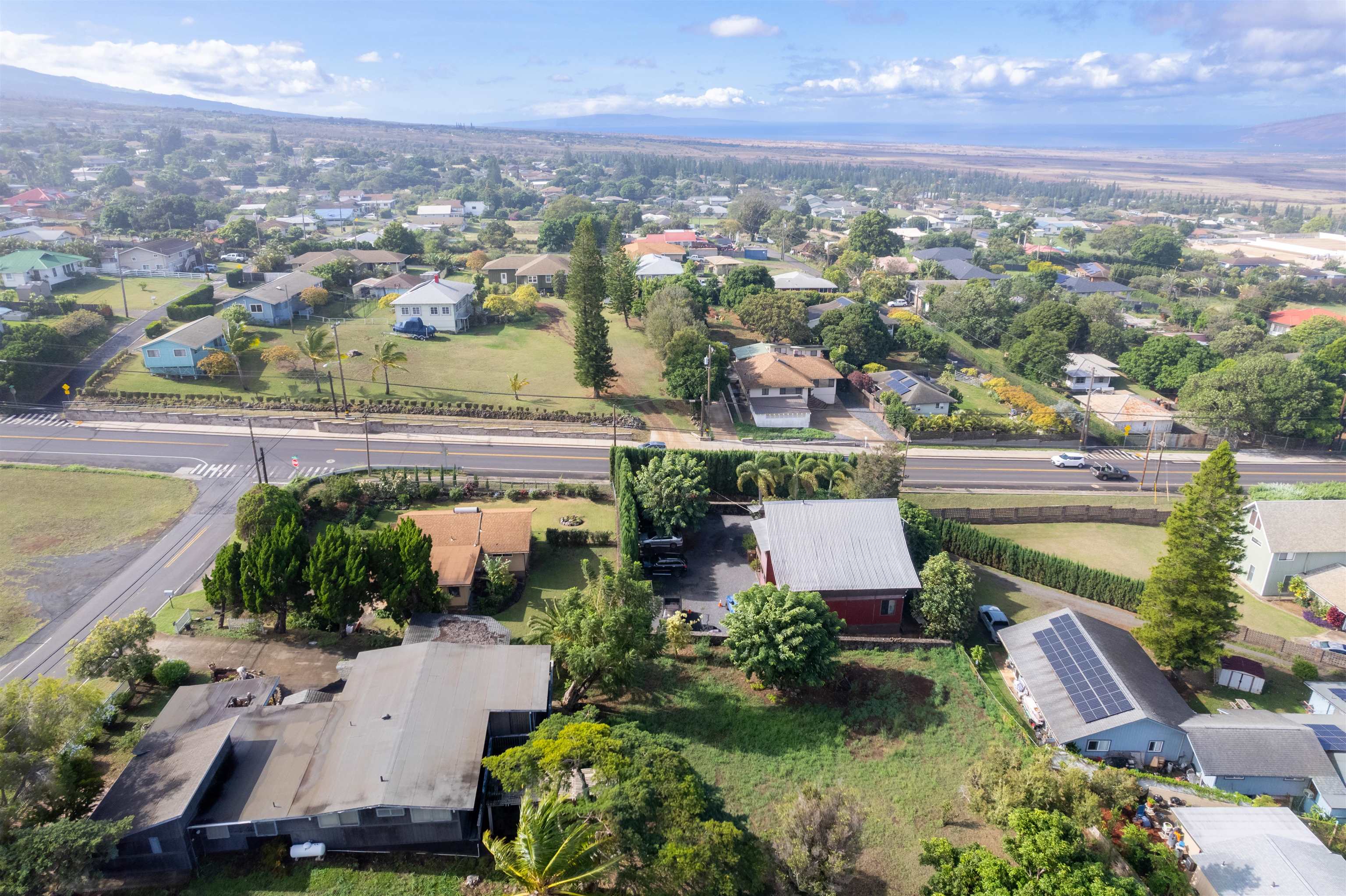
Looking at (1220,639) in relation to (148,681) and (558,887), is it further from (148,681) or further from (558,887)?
(148,681)

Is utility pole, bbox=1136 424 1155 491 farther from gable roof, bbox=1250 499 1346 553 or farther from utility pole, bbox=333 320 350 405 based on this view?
utility pole, bbox=333 320 350 405

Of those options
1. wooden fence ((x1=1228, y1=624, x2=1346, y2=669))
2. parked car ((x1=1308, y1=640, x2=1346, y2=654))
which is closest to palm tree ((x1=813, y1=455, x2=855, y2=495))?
wooden fence ((x1=1228, y1=624, x2=1346, y2=669))

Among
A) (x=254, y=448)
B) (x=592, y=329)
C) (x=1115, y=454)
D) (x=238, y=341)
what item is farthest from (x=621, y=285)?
(x=1115, y=454)

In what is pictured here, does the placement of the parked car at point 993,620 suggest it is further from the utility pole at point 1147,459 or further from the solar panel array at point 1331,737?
the utility pole at point 1147,459

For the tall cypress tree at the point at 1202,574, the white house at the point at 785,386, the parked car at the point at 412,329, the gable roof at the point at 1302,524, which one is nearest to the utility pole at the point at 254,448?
the parked car at the point at 412,329

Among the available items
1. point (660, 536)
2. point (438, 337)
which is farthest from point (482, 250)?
point (660, 536)
